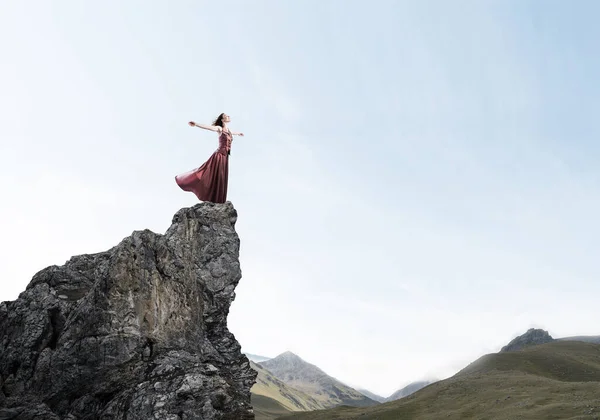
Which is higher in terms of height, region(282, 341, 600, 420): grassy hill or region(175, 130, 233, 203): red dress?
region(175, 130, 233, 203): red dress

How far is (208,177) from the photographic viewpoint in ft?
91.4

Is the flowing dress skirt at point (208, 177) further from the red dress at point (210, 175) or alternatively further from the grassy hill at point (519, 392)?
the grassy hill at point (519, 392)

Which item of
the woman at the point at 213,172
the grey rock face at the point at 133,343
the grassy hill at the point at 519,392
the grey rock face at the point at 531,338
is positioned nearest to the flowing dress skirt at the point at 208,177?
the woman at the point at 213,172

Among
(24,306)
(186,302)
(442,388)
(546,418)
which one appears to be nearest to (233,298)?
(186,302)

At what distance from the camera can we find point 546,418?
51.5 meters

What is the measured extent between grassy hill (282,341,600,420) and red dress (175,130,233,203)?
48793 mm

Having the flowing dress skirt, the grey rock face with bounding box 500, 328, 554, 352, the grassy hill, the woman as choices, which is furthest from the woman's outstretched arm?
the grey rock face with bounding box 500, 328, 554, 352

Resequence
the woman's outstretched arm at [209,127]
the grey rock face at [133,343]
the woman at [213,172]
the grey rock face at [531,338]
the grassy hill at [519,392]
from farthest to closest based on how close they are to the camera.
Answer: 1. the grey rock face at [531,338]
2. the grassy hill at [519,392]
3. the woman at [213,172]
4. the woman's outstretched arm at [209,127]
5. the grey rock face at [133,343]

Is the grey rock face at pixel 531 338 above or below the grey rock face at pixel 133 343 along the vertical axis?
above

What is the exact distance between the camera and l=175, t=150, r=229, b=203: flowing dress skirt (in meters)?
27.6

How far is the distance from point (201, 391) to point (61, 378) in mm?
7303

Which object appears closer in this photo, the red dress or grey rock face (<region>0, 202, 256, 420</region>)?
grey rock face (<region>0, 202, 256, 420</region>)

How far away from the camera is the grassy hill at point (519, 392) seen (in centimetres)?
5662

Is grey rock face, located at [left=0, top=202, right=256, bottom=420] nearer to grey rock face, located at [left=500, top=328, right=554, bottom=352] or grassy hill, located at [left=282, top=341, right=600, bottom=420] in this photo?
grassy hill, located at [left=282, top=341, right=600, bottom=420]
